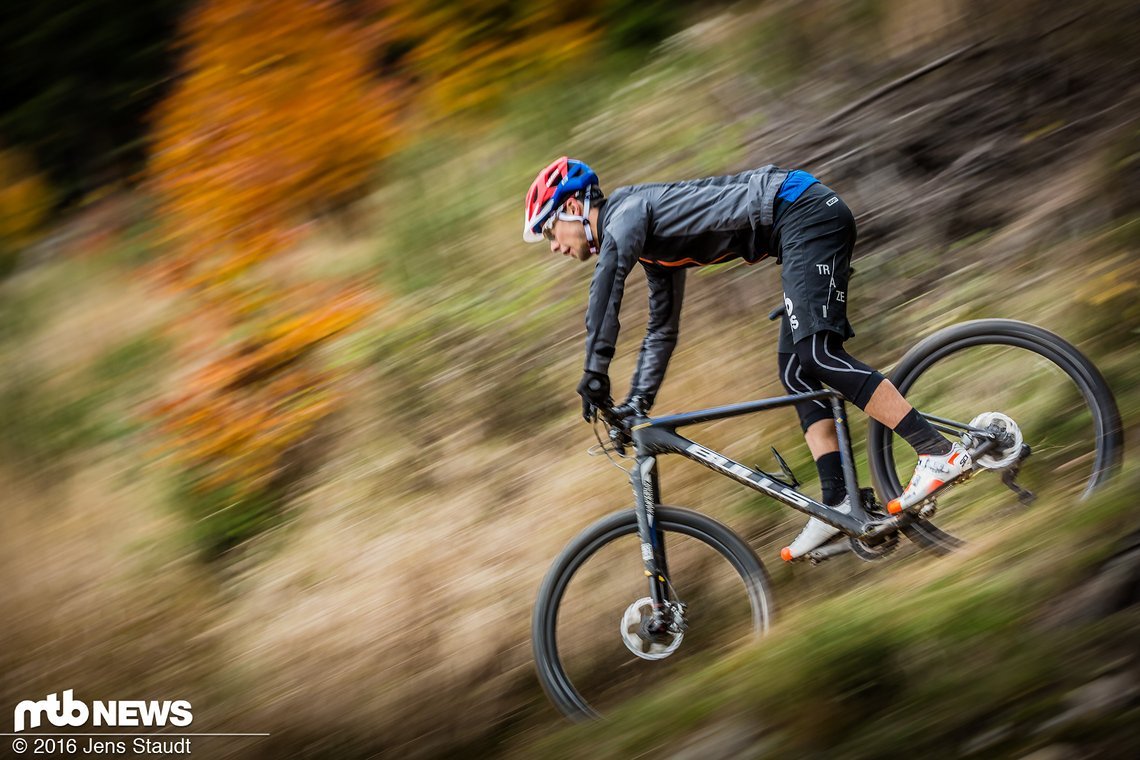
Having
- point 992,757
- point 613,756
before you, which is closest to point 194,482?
point 613,756

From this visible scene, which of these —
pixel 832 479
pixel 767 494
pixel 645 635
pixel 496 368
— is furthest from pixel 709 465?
pixel 496 368

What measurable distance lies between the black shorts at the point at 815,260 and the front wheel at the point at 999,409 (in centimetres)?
51

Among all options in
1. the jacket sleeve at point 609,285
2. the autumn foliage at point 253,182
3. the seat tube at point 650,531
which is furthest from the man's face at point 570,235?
the autumn foliage at point 253,182

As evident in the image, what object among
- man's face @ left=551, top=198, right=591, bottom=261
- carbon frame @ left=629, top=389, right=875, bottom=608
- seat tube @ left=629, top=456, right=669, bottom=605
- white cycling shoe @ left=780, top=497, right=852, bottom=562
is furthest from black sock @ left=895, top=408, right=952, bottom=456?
man's face @ left=551, top=198, right=591, bottom=261

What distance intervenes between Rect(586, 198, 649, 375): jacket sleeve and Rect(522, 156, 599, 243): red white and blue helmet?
27cm

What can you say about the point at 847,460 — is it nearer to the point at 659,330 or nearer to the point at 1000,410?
the point at 1000,410

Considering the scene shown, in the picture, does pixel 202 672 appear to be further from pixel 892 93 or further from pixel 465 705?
pixel 892 93

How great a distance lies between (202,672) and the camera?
20.3ft

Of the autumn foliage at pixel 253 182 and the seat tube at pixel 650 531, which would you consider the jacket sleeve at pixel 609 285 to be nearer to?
the seat tube at pixel 650 531

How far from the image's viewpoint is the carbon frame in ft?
14.0

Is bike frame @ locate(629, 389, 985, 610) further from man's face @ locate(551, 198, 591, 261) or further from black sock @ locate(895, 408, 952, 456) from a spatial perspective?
man's face @ locate(551, 198, 591, 261)

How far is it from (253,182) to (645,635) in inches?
267

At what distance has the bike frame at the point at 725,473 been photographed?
167 inches

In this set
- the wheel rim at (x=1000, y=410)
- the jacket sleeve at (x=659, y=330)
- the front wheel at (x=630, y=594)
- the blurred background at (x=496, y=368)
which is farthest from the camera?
the jacket sleeve at (x=659, y=330)
